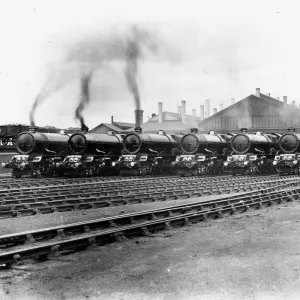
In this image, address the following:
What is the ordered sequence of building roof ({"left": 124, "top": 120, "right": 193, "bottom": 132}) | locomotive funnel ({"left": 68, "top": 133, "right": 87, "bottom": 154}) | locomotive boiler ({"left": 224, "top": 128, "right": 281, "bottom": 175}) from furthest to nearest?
building roof ({"left": 124, "top": 120, "right": 193, "bottom": 132}) → locomotive boiler ({"left": 224, "top": 128, "right": 281, "bottom": 175}) → locomotive funnel ({"left": 68, "top": 133, "right": 87, "bottom": 154})

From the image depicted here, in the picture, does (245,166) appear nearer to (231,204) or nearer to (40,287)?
(231,204)

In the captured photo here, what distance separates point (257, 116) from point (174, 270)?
41.8 meters

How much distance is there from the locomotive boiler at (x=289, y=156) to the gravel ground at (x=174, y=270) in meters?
16.4

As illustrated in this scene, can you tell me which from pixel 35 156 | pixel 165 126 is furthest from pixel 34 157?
pixel 165 126

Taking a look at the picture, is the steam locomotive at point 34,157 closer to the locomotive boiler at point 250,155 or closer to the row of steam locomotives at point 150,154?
the row of steam locomotives at point 150,154

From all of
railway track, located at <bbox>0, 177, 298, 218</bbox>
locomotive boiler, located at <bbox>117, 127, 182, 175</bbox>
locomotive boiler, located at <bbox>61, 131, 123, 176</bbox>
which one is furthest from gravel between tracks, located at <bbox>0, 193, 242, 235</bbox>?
A: locomotive boiler, located at <bbox>117, 127, 182, 175</bbox>

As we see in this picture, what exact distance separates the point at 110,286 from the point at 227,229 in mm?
4033

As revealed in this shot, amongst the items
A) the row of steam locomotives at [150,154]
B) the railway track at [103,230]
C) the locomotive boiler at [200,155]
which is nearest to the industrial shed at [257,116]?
the row of steam locomotives at [150,154]

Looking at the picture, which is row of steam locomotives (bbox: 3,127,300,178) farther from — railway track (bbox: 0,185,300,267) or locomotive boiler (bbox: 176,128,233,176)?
railway track (bbox: 0,185,300,267)

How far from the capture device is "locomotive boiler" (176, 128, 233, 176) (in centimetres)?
2434

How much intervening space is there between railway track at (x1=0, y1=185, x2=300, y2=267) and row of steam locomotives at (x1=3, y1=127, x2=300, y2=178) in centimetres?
1249

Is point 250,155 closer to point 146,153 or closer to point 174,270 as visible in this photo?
point 146,153

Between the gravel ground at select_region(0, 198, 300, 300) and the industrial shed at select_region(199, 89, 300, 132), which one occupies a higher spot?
the industrial shed at select_region(199, 89, 300, 132)

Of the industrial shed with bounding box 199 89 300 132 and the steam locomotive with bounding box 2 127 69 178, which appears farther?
the industrial shed with bounding box 199 89 300 132
